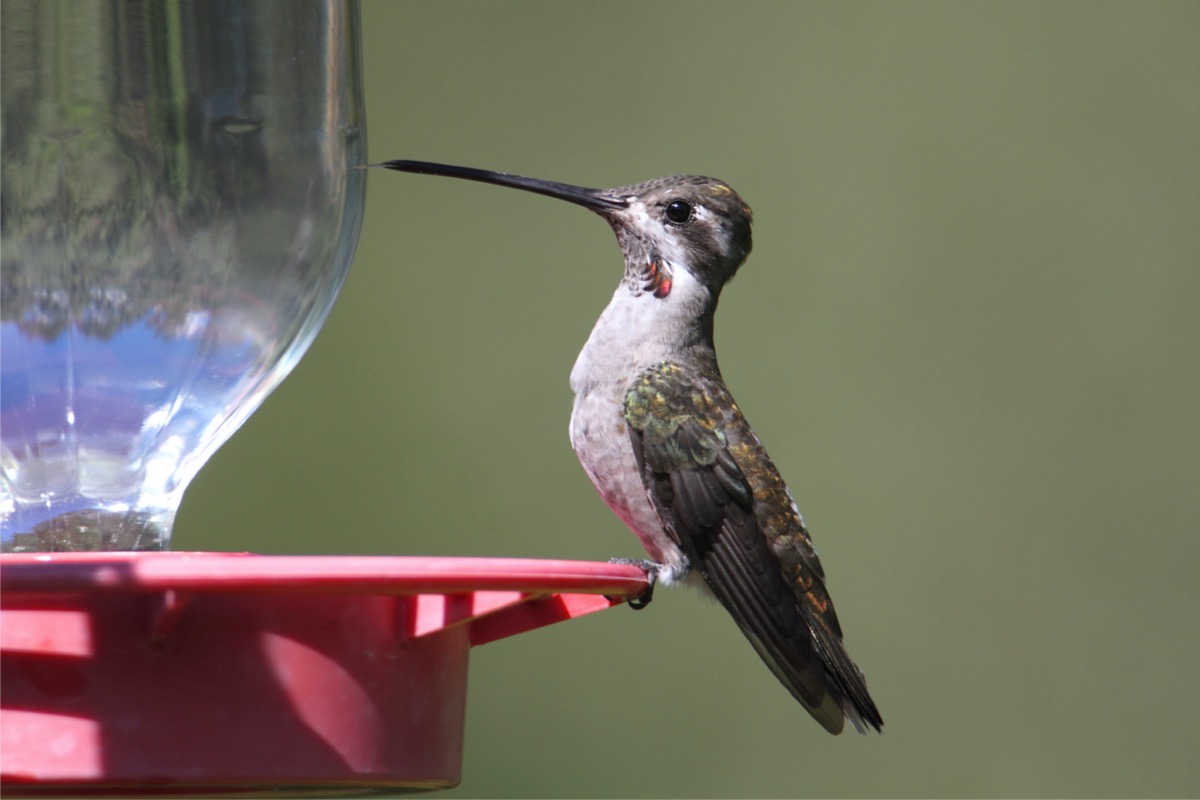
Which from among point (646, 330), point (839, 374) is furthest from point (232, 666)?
point (839, 374)

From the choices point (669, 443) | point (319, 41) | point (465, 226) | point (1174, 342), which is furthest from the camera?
point (1174, 342)

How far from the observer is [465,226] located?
5.84 meters

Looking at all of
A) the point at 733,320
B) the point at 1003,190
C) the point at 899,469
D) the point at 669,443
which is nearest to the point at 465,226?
the point at 733,320

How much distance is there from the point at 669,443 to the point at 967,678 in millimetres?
3336

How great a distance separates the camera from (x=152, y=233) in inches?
80.2

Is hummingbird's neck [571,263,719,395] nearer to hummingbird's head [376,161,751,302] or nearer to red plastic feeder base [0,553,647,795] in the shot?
hummingbird's head [376,161,751,302]

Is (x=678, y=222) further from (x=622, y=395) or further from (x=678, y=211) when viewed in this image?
(x=622, y=395)

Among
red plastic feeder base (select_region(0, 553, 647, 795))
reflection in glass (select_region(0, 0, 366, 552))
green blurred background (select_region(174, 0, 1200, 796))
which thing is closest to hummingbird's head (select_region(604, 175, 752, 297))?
reflection in glass (select_region(0, 0, 366, 552))

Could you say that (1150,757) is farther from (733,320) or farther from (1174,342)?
(733,320)

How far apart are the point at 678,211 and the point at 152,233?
56.5 inches

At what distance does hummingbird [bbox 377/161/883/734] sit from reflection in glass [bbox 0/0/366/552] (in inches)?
21.7

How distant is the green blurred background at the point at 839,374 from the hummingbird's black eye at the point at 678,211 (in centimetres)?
223

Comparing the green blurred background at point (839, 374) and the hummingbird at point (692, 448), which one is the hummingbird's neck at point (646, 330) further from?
the green blurred background at point (839, 374)

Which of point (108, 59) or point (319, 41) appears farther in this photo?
point (319, 41)
